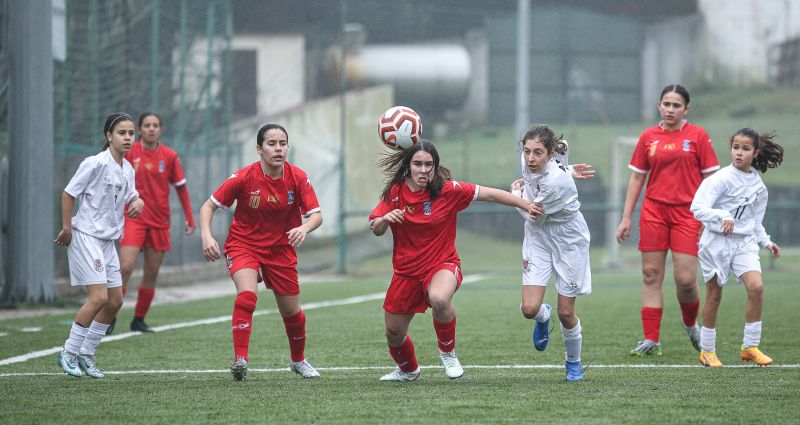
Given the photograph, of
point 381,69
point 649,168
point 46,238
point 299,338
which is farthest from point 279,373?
point 381,69

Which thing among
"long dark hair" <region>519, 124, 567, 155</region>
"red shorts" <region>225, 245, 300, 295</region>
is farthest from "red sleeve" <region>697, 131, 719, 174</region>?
"red shorts" <region>225, 245, 300, 295</region>

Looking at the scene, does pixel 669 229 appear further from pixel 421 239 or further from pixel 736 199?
pixel 421 239

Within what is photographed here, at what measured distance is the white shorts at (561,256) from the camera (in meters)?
7.36

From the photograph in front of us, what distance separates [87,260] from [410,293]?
241cm

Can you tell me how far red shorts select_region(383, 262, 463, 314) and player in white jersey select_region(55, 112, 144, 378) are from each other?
2.17 m

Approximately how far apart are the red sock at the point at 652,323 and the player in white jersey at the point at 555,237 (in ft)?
5.44

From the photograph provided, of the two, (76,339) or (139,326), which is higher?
(76,339)

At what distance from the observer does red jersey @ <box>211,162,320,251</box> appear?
7535 mm

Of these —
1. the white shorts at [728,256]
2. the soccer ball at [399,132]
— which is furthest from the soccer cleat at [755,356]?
the soccer ball at [399,132]

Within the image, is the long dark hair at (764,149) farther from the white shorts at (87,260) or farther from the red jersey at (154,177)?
the red jersey at (154,177)

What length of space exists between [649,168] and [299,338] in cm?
325

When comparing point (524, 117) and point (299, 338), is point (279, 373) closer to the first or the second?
point (299, 338)

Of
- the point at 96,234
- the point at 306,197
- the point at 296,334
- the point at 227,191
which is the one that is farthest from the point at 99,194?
the point at 296,334

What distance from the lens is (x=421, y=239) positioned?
7.23 metres
